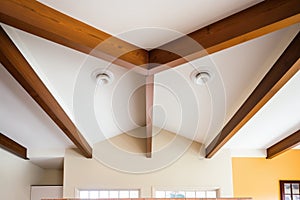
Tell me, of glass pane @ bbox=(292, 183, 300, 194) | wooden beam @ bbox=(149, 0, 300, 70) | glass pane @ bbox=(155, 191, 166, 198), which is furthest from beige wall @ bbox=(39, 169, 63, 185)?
wooden beam @ bbox=(149, 0, 300, 70)

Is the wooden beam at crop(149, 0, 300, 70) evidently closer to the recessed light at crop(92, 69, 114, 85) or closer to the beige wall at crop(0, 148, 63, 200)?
the recessed light at crop(92, 69, 114, 85)

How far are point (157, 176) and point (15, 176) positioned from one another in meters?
2.20

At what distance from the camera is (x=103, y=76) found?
3.43 metres

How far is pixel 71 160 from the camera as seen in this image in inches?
235

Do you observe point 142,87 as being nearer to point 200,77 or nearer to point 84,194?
point 200,77

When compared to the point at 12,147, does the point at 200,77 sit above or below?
above

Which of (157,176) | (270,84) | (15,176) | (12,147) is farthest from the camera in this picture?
(157,176)

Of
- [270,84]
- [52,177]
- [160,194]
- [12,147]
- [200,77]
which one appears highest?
[200,77]

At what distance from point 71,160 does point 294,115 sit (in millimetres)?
3425

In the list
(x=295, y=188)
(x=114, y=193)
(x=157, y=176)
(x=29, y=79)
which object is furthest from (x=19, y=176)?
(x=295, y=188)

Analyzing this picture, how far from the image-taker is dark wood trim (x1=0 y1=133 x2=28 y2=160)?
475 cm

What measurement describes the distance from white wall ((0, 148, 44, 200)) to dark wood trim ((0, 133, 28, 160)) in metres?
0.07

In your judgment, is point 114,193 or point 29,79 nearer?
point 29,79

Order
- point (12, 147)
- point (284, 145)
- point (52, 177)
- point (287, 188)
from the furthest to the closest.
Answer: point (52, 177), point (287, 188), point (284, 145), point (12, 147)
